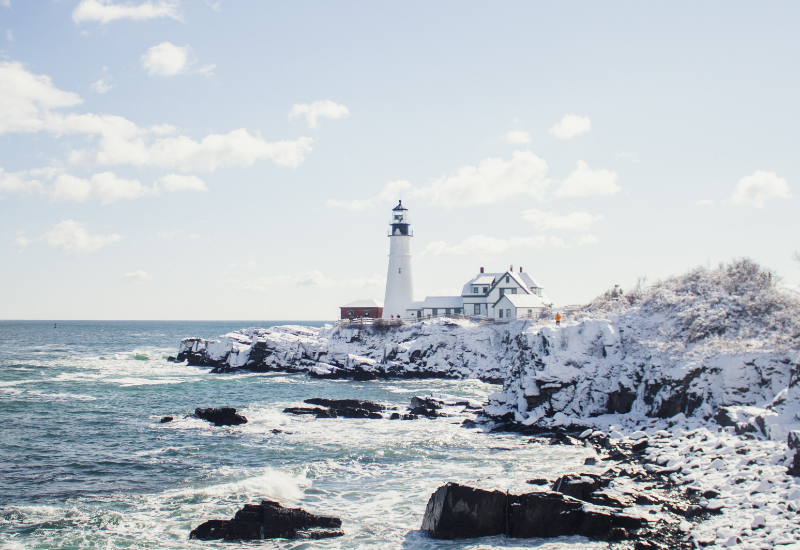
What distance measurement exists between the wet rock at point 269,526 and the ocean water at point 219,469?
341mm

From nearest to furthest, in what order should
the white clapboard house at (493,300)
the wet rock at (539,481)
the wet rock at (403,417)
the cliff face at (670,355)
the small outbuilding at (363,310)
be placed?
the wet rock at (539,481) < the cliff face at (670,355) < the wet rock at (403,417) < the white clapboard house at (493,300) < the small outbuilding at (363,310)

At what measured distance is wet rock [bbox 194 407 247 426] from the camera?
100 ft

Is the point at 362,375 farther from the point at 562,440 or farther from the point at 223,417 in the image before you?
the point at 562,440

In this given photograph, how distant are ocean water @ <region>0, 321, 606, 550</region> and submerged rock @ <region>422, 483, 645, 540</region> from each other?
16.0 inches

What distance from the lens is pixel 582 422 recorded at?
26281 mm

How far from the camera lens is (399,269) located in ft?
227

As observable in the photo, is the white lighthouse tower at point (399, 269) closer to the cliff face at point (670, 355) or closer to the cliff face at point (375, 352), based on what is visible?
the cliff face at point (375, 352)

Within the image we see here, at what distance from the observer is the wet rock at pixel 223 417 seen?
3050cm

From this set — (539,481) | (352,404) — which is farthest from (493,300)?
(539,481)

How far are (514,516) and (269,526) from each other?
6.51 m

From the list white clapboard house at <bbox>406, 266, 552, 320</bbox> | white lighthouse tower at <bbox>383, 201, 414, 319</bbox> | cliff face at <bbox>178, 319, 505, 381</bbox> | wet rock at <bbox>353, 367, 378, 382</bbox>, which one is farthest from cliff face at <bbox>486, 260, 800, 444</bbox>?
white lighthouse tower at <bbox>383, 201, 414, 319</bbox>

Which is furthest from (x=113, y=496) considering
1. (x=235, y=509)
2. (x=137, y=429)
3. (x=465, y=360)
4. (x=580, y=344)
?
(x=465, y=360)

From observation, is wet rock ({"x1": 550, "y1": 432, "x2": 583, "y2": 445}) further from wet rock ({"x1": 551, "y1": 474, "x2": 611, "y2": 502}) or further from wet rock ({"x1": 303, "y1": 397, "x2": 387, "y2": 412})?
wet rock ({"x1": 303, "y1": 397, "x2": 387, "y2": 412})

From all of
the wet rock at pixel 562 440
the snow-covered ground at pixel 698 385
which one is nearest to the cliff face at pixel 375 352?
the snow-covered ground at pixel 698 385
